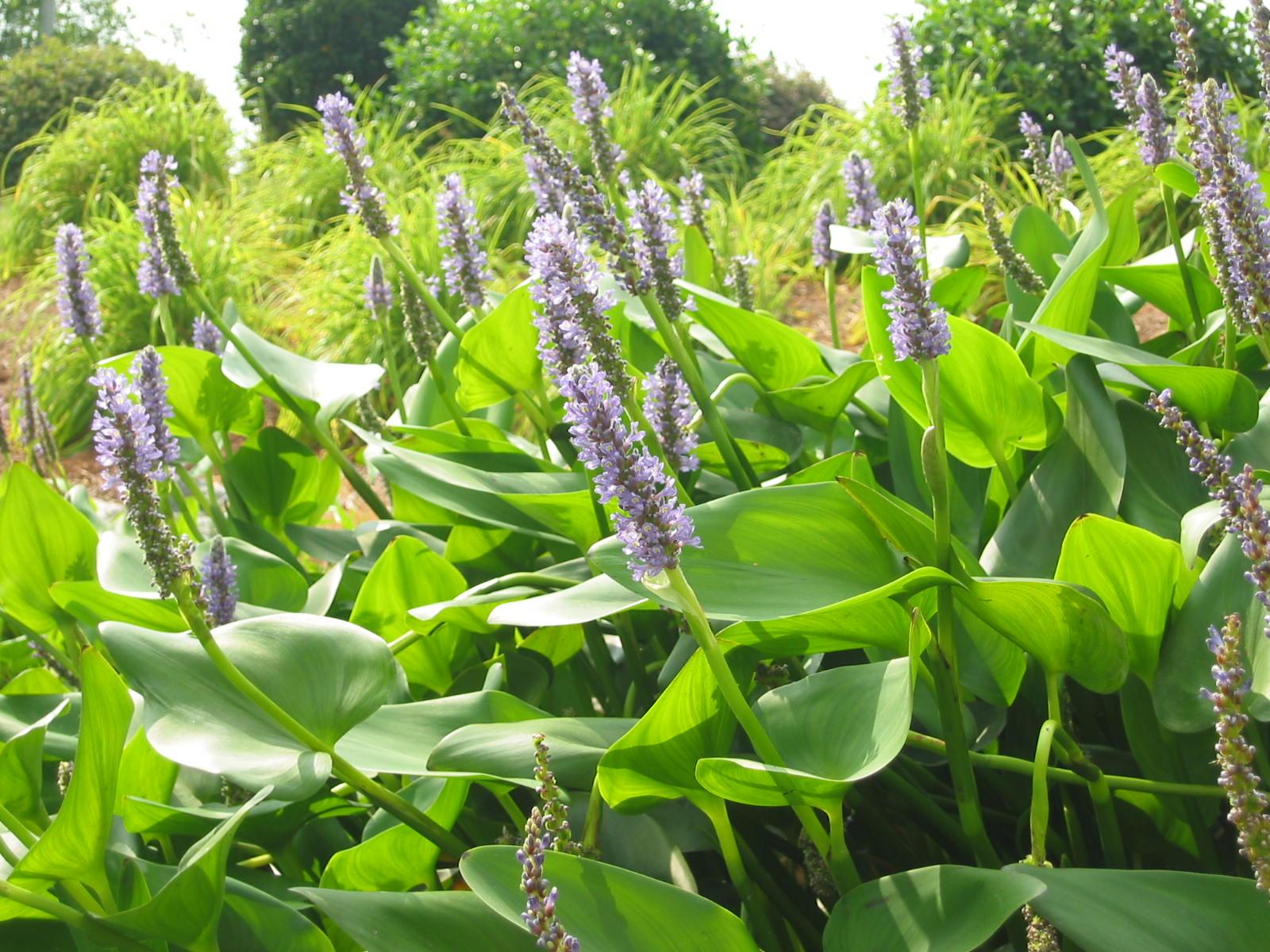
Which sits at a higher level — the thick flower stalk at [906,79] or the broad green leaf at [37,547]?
the thick flower stalk at [906,79]

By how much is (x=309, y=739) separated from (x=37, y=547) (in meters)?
1.14

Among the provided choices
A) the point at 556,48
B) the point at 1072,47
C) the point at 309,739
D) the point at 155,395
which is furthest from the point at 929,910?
the point at 556,48

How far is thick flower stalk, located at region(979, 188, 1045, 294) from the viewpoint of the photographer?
2141mm

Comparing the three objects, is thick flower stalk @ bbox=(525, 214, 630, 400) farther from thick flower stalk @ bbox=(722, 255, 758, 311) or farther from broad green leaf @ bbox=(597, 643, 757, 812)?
thick flower stalk @ bbox=(722, 255, 758, 311)

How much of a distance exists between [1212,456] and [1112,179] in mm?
7230

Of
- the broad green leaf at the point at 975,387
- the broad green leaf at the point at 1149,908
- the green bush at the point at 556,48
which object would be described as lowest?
the broad green leaf at the point at 1149,908

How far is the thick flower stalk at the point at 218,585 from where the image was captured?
6.39 feet

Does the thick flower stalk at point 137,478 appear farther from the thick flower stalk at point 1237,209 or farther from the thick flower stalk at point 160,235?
the thick flower stalk at point 1237,209

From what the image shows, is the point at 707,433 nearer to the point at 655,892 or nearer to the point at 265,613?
the point at 265,613

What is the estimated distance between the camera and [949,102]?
9391mm

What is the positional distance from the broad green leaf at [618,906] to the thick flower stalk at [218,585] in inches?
36.2

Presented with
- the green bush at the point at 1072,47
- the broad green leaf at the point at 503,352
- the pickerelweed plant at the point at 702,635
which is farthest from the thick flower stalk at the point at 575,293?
the green bush at the point at 1072,47

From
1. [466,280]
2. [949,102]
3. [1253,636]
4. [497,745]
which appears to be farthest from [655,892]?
[949,102]

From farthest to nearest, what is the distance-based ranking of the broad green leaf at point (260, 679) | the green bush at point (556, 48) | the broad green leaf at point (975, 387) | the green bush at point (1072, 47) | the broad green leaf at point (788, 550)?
the green bush at point (556, 48) < the green bush at point (1072, 47) < the broad green leaf at point (975, 387) < the broad green leaf at point (260, 679) < the broad green leaf at point (788, 550)
